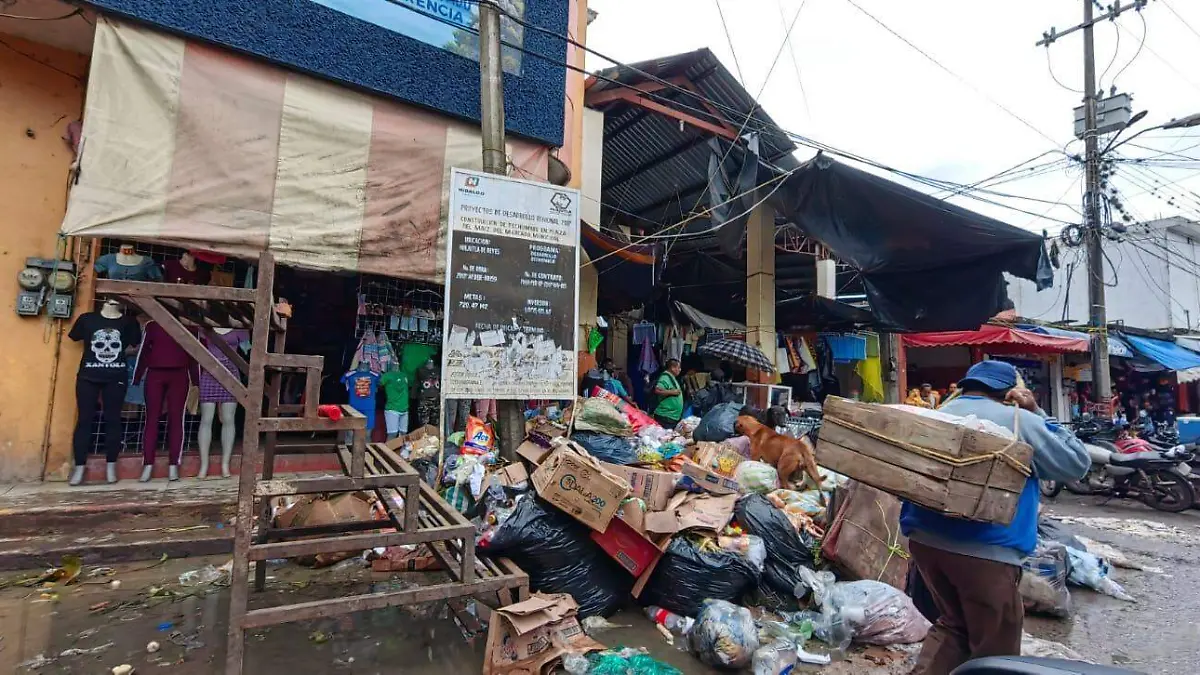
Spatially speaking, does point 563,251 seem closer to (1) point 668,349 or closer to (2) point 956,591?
(2) point 956,591

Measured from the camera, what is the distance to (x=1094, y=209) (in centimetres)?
1098

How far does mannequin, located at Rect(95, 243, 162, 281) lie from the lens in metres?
5.26

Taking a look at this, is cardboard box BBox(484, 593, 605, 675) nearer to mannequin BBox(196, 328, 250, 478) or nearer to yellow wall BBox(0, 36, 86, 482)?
mannequin BBox(196, 328, 250, 478)

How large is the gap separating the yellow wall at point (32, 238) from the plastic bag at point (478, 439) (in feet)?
12.3

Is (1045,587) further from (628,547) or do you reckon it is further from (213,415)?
(213,415)

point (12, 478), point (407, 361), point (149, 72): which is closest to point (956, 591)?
point (407, 361)

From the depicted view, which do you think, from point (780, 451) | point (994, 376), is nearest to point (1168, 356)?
point (780, 451)

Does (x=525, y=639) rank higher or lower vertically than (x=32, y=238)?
lower

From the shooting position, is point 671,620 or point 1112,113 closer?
point 671,620

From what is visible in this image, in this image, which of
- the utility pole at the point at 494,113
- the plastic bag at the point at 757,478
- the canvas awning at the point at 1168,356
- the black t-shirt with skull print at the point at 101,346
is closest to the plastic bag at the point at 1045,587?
the plastic bag at the point at 757,478

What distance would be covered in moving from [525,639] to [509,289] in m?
2.72

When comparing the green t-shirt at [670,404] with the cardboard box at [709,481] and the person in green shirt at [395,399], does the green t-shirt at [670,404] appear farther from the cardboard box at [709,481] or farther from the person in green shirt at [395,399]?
the person in green shirt at [395,399]

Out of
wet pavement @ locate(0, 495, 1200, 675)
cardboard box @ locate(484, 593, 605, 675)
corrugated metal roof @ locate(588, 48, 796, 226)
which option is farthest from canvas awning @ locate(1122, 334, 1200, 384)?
cardboard box @ locate(484, 593, 605, 675)

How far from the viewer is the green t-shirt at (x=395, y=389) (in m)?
6.48
